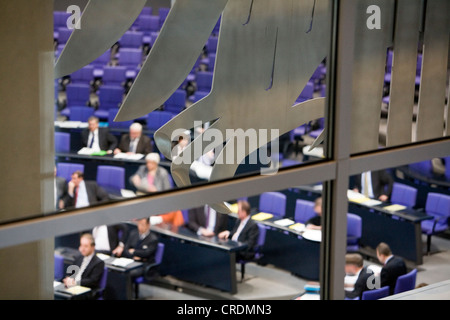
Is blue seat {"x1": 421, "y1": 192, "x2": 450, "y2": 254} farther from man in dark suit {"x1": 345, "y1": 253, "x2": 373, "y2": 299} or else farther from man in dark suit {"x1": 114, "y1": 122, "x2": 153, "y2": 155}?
man in dark suit {"x1": 114, "y1": 122, "x2": 153, "y2": 155}

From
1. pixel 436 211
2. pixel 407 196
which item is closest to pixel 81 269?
pixel 407 196

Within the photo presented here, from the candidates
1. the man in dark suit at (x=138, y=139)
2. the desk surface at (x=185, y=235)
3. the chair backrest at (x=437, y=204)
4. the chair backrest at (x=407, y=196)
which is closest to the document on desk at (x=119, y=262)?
the desk surface at (x=185, y=235)

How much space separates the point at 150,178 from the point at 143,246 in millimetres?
1019

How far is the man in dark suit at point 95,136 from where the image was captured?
2508 millimetres

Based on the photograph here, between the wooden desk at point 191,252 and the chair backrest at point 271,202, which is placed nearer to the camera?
the wooden desk at point 191,252

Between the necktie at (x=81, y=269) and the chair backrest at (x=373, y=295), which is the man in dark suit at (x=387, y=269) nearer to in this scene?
the chair backrest at (x=373, y=295)

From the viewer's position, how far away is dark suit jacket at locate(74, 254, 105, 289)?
8.31 feet

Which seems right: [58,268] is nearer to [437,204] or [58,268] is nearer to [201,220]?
[201,220]

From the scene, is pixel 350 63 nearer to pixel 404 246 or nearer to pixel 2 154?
pixel 2 154

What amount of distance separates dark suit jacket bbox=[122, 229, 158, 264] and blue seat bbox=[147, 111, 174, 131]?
584mm

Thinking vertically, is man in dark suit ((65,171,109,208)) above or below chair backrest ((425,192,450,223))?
above

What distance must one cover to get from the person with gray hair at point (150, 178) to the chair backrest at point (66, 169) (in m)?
0.21

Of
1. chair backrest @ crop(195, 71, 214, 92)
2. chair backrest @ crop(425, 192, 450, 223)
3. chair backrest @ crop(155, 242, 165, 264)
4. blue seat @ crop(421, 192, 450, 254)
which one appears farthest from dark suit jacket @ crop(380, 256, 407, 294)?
chair backrest @ crop(425, 192, 450, 223)
